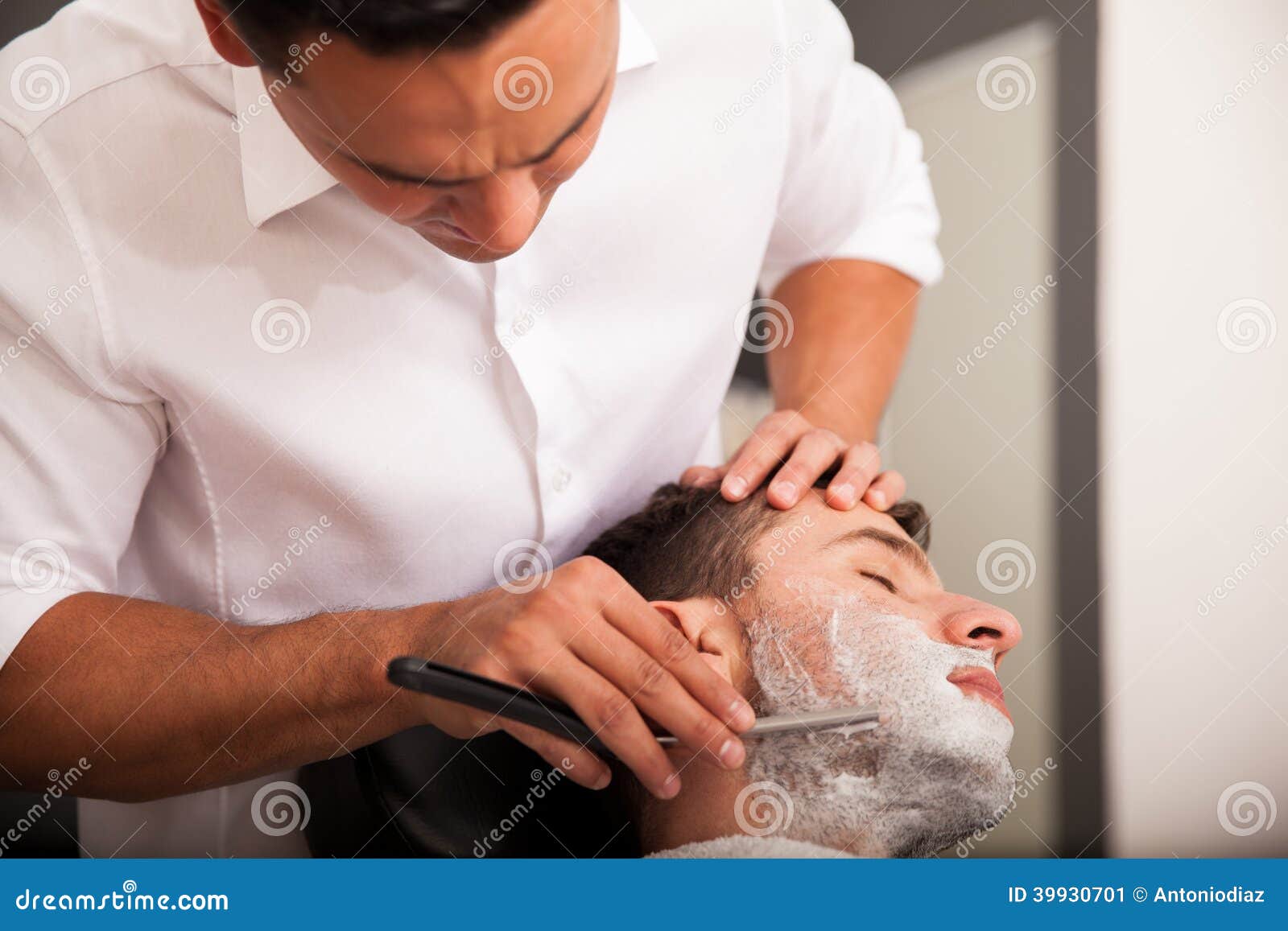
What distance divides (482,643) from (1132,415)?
3.03 ft

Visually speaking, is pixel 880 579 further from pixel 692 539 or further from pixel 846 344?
pixel 846 344

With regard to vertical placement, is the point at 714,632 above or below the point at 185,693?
above

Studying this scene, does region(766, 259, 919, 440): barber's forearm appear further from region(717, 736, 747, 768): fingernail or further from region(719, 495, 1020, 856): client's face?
region(717, 736, 747, 768): fingernail

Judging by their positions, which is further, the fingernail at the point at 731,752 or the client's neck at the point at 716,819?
the client's neck at the point at 716,819

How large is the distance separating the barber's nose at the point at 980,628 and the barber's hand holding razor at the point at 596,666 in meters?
0.28

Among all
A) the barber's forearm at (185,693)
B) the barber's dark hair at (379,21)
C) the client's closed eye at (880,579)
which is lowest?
the barber's forearm at (185,693)

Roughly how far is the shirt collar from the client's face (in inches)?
24.6

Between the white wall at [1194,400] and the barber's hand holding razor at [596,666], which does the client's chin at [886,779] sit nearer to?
the barber's hand holding razor at [596,666]

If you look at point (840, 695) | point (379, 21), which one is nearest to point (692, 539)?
point (840, 695)

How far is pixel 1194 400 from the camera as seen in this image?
4.26ft

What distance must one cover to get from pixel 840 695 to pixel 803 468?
A: 0.26 meters

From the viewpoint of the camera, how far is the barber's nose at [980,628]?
1.06 m

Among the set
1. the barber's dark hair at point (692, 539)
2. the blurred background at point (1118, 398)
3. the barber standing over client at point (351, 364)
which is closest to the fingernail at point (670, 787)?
the barber standing over client at point (351, 364)

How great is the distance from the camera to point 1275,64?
126 centimetres
